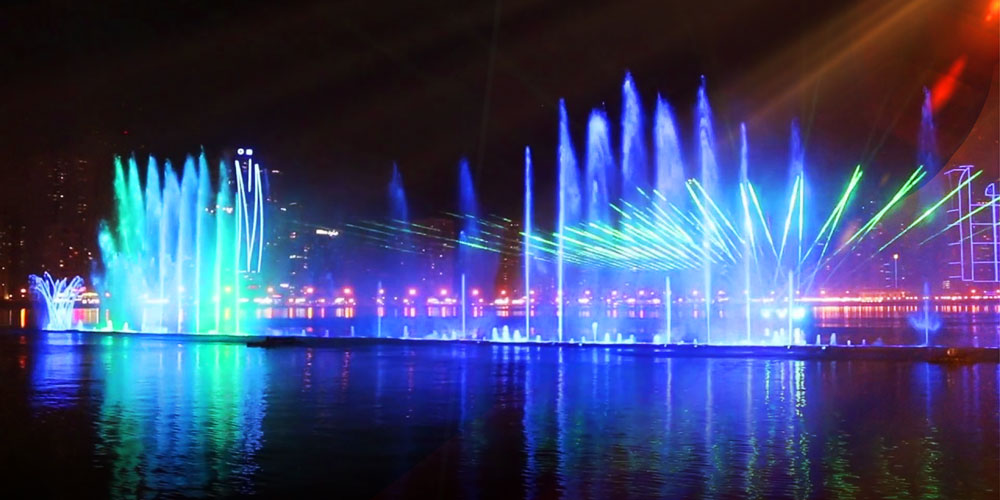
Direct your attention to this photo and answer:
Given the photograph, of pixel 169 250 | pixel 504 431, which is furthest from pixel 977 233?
pixel 169 250

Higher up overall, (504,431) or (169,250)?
(169,250)

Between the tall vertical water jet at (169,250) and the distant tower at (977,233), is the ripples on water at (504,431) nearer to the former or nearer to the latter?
the distant tower at (977,233)

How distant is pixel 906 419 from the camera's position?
10.4 meters

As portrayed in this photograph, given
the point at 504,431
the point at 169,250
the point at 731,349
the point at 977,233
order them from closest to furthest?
1. the point at 504,431
2. the point at 977,233
3. the point at 731,349
4. the point at 169,250

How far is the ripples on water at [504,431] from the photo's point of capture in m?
7.06

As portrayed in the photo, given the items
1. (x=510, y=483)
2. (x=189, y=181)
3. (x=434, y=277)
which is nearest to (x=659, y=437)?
(x=510, y=483)

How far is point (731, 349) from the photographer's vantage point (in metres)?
20.8

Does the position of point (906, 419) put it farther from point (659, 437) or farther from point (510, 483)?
Result: point (510, 483)

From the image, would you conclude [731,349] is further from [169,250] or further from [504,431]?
[169,250]

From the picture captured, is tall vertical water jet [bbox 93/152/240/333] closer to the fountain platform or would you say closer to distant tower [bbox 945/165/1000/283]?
the fountain platform

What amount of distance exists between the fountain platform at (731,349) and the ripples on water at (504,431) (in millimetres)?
1581

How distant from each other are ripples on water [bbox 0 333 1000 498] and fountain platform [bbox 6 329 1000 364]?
62.3 inches

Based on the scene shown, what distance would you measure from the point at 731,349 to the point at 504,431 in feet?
40.2

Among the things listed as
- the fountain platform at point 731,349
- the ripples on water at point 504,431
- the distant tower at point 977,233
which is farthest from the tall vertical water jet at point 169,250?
the distant tower at point 977,233
